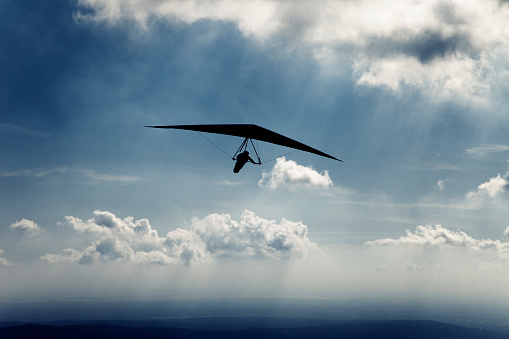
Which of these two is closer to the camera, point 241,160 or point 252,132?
point 252,132

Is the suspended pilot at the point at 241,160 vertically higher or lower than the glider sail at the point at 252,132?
lower

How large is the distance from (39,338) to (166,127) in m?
237

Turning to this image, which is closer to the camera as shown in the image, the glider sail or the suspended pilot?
the glider sail

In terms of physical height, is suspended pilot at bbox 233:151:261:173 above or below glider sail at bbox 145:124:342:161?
below

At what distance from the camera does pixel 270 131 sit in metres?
20.0

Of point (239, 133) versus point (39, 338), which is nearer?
point (239, 133)

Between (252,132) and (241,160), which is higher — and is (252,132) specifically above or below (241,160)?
above

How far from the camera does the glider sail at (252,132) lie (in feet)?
66.0

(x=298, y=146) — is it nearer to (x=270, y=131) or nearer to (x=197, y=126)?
(x=270, y=131)

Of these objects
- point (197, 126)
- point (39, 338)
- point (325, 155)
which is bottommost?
point (39, 338)

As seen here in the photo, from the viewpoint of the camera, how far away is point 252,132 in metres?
20.5

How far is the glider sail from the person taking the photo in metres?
20.1

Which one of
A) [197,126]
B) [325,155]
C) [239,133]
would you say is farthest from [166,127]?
[325,155]

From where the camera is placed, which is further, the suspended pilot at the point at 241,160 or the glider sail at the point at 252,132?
the suspended pilot at the point at 241,160
